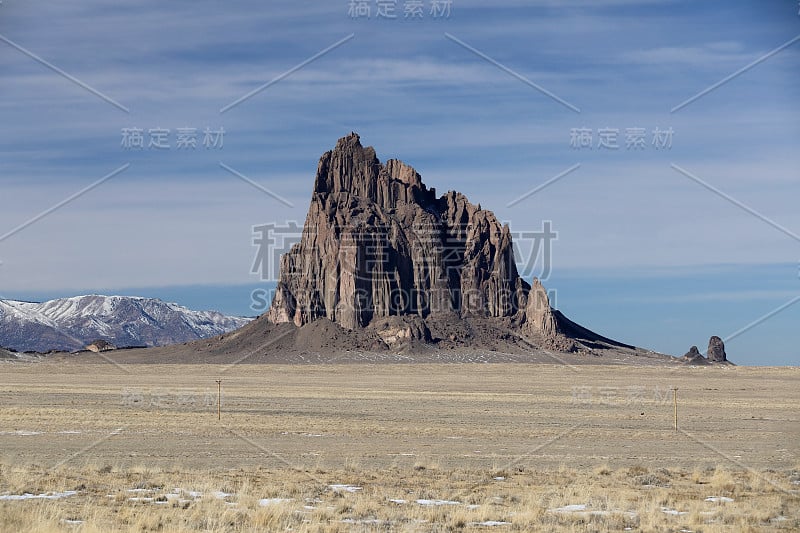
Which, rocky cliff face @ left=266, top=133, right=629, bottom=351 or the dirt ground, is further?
rocky cliff face @ left=266, top=133, right=629, bottom=351

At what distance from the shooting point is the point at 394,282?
613 feet

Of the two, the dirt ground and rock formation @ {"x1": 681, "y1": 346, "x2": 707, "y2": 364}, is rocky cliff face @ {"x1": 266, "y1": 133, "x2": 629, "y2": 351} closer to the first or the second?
rock formation @ {"x1": 681, "y1": 346, "x2": 707, "y2": 364}

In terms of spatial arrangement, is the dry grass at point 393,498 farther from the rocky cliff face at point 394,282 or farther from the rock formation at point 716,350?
the rock formation at point 716,350

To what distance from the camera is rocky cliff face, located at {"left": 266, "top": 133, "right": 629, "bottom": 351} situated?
594 feet

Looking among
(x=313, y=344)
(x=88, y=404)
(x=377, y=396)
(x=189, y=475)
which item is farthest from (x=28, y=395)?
(x=313, y=344)

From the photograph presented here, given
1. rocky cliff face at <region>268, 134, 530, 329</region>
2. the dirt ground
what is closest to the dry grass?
the dirt ground

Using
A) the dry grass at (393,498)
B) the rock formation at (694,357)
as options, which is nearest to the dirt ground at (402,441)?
the dry grass at (393,498)

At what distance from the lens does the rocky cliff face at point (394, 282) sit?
181 metres

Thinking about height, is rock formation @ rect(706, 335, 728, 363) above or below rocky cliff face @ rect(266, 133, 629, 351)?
below

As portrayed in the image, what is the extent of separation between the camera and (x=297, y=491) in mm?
18641

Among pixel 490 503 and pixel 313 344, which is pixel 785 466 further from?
pixel 313 344

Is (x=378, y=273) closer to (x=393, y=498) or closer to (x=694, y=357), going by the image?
(x=694, y=357)

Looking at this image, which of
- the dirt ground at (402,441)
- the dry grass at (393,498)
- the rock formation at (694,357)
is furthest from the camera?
the rock formation at (694,357)

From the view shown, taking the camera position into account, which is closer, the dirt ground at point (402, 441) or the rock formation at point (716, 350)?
the dirt ground at point (402, 441)
